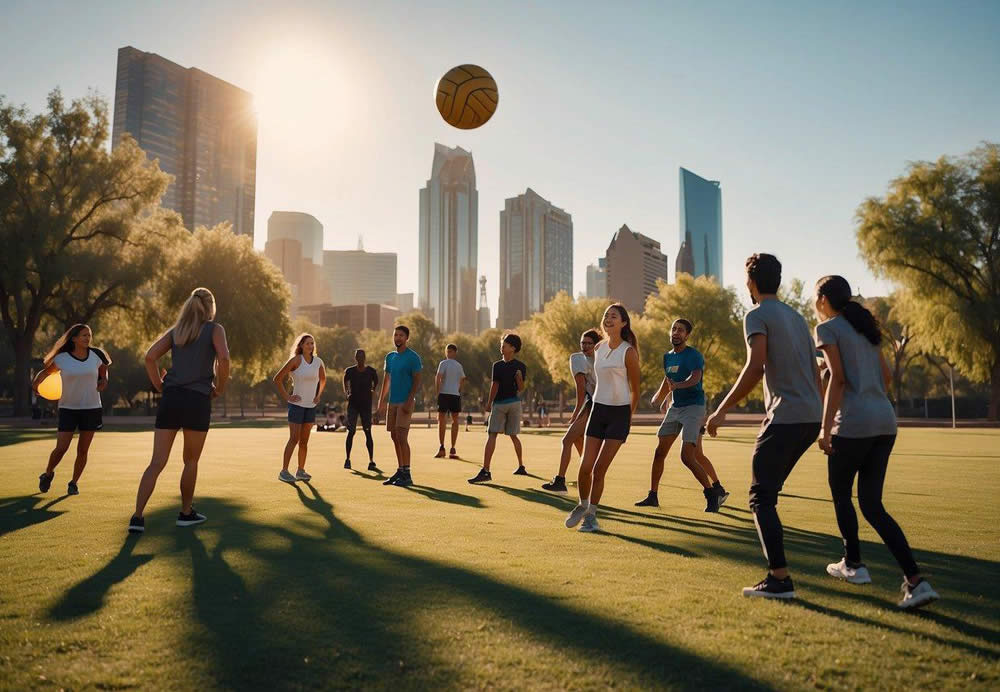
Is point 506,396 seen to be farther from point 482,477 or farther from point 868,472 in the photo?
point 868,472

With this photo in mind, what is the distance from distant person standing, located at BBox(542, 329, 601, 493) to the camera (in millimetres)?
9656

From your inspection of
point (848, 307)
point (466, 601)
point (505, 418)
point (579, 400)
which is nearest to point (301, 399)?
point (505, 418)

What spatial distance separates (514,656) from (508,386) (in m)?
8.73

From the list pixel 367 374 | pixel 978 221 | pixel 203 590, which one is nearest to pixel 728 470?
pixel 367 374

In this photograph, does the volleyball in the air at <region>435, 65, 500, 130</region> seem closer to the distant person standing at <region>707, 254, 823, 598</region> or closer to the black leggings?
the distant person standing at <region>707, 254, 823, 598</region>

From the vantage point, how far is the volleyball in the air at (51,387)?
995 centimetres

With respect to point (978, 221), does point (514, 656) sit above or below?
below

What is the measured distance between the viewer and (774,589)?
4535 millimetres

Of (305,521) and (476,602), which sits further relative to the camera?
(305,521)

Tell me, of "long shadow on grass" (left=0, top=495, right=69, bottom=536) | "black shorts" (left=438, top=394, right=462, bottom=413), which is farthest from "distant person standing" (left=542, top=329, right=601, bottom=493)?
"long shadow on grass" (left=0, top=495, right=69, bottom=536)

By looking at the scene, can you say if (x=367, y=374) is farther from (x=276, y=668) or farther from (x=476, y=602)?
(x=276, y=668)

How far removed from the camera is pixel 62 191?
1355 inches

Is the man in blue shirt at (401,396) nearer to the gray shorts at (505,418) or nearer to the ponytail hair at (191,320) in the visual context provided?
the gray shorts at (505,418)

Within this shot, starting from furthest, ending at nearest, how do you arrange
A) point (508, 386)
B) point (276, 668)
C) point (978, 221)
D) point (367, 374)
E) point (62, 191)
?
point (978, 221) < point (62, 191) < point (367, 374) < point (508, 386) < point (276, 668)
